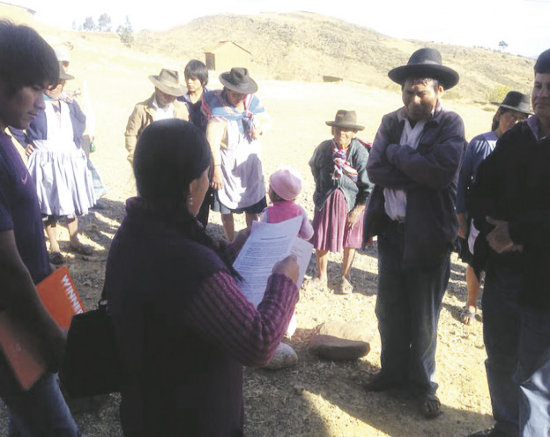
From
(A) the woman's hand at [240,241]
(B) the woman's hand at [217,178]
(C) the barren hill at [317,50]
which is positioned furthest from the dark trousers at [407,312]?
(C) the barren hill at [317,50]

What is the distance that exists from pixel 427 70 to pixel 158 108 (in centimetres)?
320

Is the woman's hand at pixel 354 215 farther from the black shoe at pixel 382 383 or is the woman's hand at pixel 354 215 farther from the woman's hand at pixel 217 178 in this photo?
the black shoe at pixel 382 383

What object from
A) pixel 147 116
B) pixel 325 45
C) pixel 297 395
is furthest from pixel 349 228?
pixel 325 45

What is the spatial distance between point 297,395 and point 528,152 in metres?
2.10

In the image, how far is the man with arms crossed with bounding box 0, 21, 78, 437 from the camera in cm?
149

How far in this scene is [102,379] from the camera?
4.67 ft

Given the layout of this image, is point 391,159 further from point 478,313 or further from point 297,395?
point 478,313

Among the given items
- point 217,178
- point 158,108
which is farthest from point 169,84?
point 217,178

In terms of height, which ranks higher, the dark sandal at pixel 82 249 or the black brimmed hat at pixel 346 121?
the black brimmed hat at pixel 346 121

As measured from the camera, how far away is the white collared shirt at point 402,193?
273 centimetres

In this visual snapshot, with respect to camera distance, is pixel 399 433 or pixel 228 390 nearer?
pixel 228 390

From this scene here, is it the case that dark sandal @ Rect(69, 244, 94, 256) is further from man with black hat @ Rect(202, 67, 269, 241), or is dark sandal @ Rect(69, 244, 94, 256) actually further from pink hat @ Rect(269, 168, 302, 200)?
pink hat @ Rect(269, 168, 302, 200)

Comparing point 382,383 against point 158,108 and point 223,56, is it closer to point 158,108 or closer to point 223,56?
point 158,108

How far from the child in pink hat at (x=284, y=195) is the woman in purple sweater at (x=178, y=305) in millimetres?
2100
